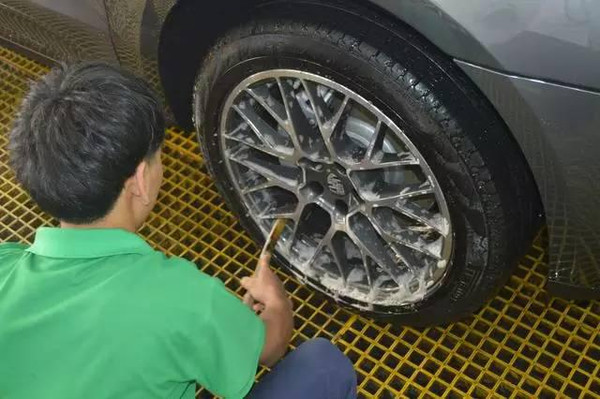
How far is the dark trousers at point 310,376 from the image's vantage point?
1.45m

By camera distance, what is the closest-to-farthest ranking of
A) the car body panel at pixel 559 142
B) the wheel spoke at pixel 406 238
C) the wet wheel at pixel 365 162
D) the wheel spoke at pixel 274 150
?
the car body panel at pixel 559 142 → the wet wheel at pixel 365 162 → the wheel spoke at pixel 406 238 → the wheel spoke at pixel 274 150

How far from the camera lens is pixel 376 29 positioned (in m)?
1.59

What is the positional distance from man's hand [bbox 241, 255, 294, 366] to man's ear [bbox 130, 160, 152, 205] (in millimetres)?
347

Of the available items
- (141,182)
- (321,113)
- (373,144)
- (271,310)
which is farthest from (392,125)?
(141,182)

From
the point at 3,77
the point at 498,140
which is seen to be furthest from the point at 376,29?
the point at 3,77

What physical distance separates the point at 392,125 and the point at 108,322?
2.47 feet

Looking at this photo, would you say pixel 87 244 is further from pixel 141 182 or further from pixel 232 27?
pixel 232 27

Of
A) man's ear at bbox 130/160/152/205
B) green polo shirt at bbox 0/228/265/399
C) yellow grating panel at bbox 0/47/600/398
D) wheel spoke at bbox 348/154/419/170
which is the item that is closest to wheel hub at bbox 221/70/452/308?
wheel spoke at bbox 348/154/419/170

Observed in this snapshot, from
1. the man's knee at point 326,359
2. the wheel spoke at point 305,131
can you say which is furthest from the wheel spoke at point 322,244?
the man's knee at point 326,359

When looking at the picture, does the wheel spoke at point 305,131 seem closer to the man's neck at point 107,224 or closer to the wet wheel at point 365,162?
the wet wheel at point 365,162

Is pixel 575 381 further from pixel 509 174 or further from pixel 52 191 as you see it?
pixel 52 191

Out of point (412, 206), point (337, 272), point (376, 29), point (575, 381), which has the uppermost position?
point (376, 29)

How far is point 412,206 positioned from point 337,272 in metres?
0.39

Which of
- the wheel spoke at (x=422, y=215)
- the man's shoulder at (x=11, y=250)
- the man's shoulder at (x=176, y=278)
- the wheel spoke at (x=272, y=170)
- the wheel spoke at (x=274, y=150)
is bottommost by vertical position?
the wheel spoke at (x=272, y=170)
